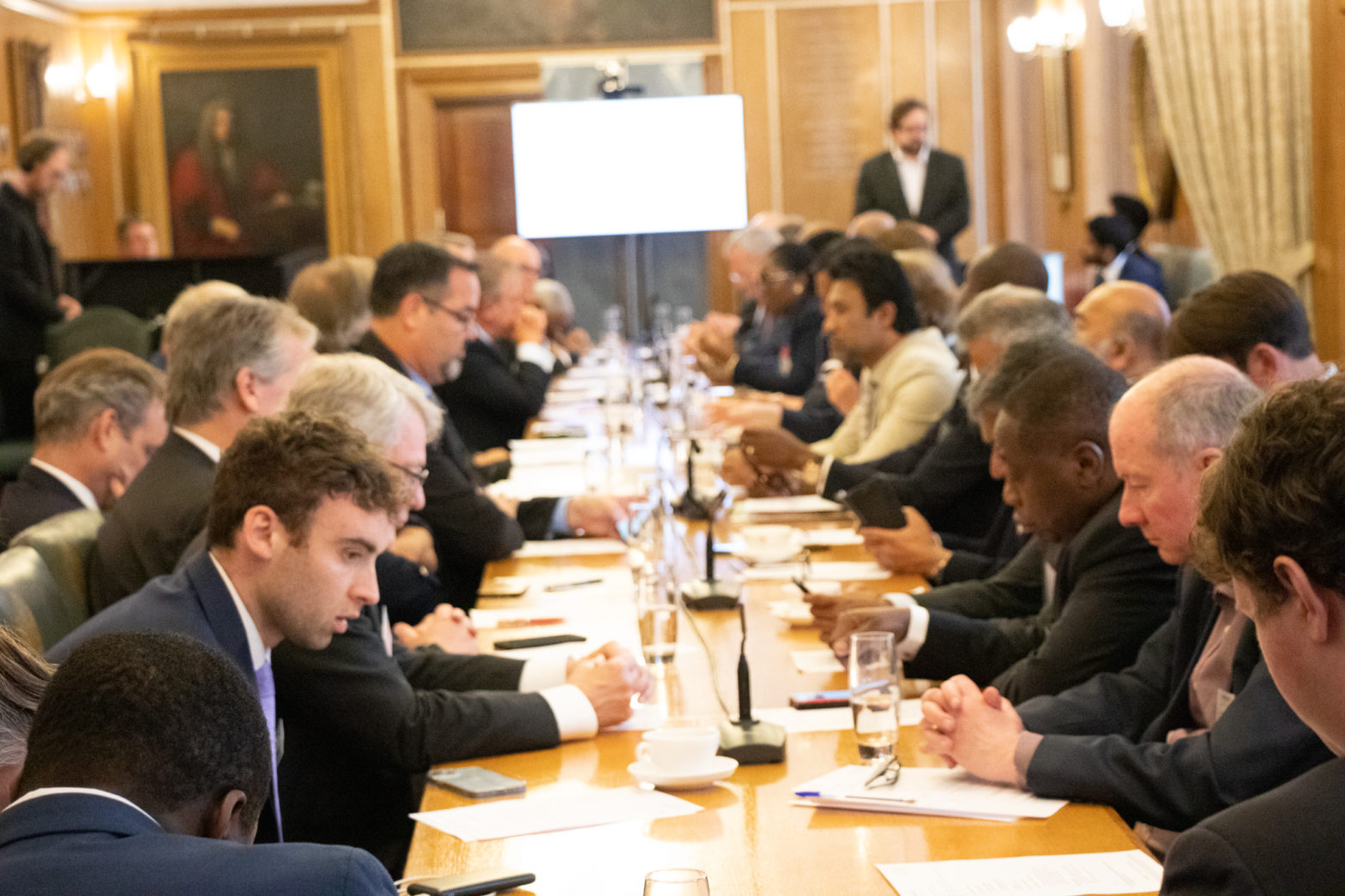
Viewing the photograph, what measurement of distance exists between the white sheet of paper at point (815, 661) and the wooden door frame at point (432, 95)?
33.9ft

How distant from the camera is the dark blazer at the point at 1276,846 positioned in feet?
3.92

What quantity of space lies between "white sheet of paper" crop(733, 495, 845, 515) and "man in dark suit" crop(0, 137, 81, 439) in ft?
18.7

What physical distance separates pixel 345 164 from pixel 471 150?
41.6 inches

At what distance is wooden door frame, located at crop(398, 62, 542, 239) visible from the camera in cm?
1277

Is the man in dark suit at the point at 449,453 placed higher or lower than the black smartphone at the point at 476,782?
higher

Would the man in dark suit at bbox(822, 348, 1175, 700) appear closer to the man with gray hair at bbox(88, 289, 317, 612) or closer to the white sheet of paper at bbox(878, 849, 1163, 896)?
the white sheet of paper at bbox(878, 849, 1163, 896)

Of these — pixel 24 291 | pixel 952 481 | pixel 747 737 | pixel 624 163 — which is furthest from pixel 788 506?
pixel 624 163

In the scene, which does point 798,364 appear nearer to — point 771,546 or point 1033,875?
point 771,546

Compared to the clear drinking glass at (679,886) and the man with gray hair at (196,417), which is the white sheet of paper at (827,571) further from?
the clear drinking glass at (679,886)

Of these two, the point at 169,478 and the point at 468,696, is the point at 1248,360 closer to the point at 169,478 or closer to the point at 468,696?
the point at 468,696

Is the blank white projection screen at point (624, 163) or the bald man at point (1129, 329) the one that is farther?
the blank white projection screen at point (624, 163)

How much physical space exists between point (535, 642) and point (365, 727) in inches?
23.4

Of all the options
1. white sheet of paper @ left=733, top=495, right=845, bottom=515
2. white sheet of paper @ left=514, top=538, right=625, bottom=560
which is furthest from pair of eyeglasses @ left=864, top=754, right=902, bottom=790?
white sheet of paper @ left=733, top=495, right=845, bottom=515

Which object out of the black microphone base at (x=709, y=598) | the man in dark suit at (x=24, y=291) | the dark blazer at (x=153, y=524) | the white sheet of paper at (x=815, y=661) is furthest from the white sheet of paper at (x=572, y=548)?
the man in dark suit at (x=24, y=291)
